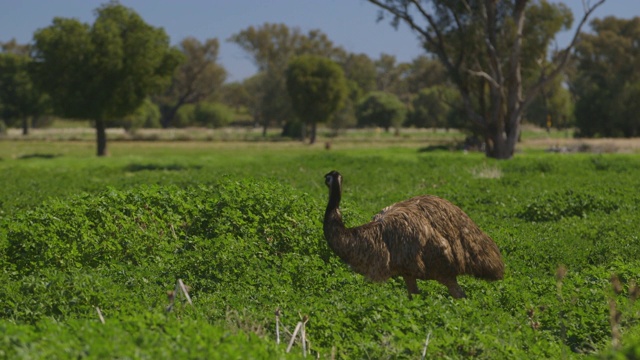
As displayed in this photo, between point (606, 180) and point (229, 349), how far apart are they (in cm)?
1971

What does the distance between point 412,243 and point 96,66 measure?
46364mm

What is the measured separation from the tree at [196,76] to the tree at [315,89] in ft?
140

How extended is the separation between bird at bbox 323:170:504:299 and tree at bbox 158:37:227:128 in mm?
116878

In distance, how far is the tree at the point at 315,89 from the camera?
8356 centimetres

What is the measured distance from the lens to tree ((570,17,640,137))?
239ft

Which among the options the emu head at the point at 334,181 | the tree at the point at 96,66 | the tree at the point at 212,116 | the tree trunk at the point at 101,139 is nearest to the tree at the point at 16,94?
the tree at the point at 212,116

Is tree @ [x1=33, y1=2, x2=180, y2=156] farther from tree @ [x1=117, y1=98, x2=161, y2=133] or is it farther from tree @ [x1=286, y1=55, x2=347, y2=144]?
tree @ [x1=117, y1=98, x2=161, y2=133]

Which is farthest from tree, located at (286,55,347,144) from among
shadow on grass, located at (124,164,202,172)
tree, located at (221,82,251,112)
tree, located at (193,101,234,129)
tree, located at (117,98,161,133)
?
tree, located at (221,82,251,112)

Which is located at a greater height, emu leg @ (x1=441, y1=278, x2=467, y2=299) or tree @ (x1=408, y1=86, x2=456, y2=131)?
tree @ (x1=408, y1=86, x2=456, y2=131)

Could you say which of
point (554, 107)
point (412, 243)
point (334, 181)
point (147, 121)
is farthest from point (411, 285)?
point (147, 121)

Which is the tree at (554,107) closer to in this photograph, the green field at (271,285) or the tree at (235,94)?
the tree at (235,94)

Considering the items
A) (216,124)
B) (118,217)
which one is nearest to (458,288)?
(118,217)

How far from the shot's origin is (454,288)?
10039 mm

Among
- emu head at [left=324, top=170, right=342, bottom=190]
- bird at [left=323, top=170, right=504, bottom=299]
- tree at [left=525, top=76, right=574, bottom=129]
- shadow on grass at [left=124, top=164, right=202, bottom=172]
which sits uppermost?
Result: tree at [left=525, top=76, right=574, bottom=129]
